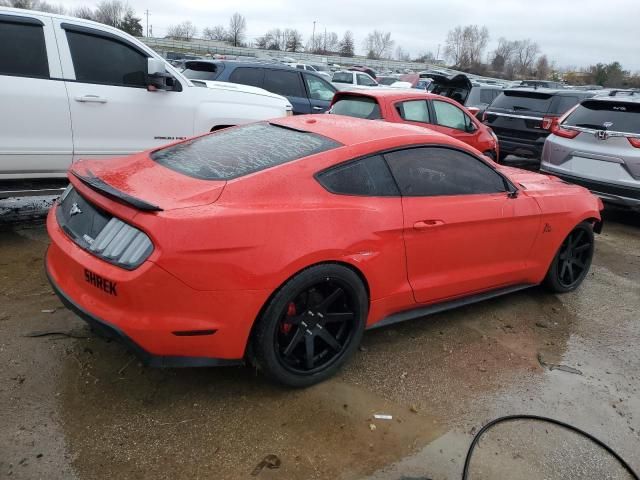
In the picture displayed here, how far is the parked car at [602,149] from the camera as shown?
6.35m

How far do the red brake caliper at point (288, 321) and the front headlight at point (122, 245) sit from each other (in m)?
0.79

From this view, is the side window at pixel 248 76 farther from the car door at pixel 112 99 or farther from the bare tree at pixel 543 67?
the bare tree at pixel 543 67

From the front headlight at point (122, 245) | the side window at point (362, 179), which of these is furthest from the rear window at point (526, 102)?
the front headlight at point (122, 245)

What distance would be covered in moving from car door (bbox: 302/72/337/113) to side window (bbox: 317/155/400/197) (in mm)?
6916

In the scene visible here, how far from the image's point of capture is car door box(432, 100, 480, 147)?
791 centimetres

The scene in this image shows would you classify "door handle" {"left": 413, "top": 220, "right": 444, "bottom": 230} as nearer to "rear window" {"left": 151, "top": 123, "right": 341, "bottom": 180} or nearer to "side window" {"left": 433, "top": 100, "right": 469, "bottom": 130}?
"rear window" {"left": 151, "top": 123, "right": 341, "bottom": 180}

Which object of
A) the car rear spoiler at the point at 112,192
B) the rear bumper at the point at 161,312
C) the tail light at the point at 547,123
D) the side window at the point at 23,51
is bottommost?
the rear bumper at the point at 161,312

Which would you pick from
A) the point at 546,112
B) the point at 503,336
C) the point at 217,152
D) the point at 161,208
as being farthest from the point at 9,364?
the point at 546,112

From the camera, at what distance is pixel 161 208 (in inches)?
98.7

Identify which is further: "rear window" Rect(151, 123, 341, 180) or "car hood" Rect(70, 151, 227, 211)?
"rear window" Rect(151, 123, 341, 180)

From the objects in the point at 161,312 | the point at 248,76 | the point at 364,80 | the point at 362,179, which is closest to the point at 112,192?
the point at 161,312

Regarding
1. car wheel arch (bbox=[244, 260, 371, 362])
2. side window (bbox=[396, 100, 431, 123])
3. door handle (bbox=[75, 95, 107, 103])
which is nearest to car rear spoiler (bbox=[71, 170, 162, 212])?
car wheel arch (bbox=[244, 260, 371, 362])

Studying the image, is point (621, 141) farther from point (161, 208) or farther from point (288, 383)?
point (161, 208)

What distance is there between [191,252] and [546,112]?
29.0 ft
